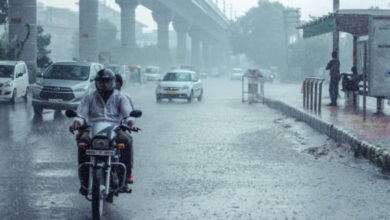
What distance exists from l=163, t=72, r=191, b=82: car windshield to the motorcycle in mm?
25384

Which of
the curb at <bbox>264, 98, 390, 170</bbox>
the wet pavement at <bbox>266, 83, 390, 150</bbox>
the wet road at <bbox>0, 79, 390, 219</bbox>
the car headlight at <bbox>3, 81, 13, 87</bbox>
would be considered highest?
the car headlight at <bbox>3, 81, 13, 87</bbox>

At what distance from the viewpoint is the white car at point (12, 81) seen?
1019 inches

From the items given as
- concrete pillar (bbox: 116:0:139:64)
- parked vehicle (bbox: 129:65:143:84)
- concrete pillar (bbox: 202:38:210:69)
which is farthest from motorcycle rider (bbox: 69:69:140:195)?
concrete pillar (bbox: 202:38:210:69)

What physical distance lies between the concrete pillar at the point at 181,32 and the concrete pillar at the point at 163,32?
4096mm

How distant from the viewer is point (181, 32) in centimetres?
9044

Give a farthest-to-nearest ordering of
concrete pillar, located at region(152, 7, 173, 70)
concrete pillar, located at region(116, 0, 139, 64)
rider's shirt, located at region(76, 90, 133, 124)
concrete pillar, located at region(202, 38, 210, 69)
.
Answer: concrete pillar, located at region(202, 38, 210, 69)
concrete pillar, located at region(152, 7, 173, 70)
concrete pillar, located at region(116, 0, 139, 64)
rider's shirt, located at region(76, 90, 133, 124)

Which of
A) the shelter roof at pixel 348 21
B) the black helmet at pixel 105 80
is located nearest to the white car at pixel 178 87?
the shelter roof at pixel 348 21

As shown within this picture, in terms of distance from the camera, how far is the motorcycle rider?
710cm

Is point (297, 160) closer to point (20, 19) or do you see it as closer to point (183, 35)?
point (20, 19)

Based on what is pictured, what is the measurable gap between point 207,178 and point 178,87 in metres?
21.7

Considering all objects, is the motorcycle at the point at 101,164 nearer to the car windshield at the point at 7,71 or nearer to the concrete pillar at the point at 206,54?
the car windshield at the point at 7,71

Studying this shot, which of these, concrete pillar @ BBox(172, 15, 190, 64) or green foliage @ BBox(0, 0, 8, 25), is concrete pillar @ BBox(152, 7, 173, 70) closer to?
concrete pillar @ BBox(172, 15, 190, 64)

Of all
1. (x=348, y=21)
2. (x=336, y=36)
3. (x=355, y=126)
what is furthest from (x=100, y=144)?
(x=336, y=36)

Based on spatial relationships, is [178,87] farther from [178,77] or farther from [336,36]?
[336,36]
